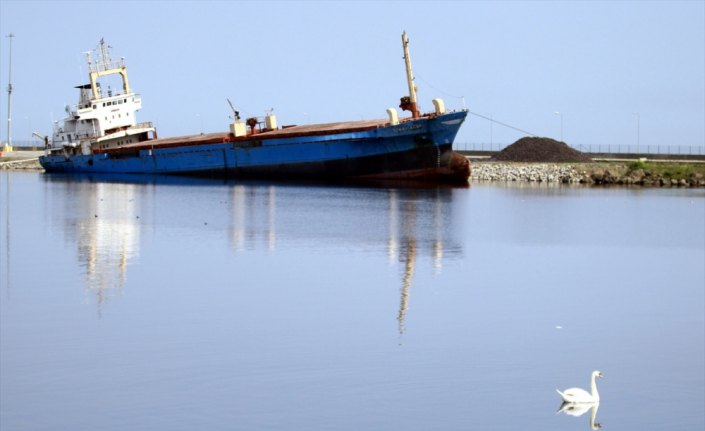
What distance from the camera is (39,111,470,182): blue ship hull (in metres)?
65.0

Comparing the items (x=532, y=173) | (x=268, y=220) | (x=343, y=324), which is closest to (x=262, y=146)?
(x=532, y=173)

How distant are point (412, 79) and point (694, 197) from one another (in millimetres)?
16596

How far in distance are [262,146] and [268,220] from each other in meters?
29.2

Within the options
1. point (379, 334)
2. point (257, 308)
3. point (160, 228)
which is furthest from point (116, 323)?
point (160, 228)

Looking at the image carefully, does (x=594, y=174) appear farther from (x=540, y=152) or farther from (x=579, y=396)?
(x=579, y=396)

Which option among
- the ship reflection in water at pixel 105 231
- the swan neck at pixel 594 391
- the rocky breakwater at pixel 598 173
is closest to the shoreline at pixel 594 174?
the rocky breakwater at pixel 598 173

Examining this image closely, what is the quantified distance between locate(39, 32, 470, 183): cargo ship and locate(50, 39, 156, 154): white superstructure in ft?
0.22

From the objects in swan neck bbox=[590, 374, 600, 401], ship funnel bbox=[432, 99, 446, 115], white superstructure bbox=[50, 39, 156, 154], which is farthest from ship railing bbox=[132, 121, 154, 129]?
swan neck bbox=[590, 374, 600, 401]

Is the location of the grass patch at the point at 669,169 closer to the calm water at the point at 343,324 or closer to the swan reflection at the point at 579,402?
the calm water at the point at 343,324

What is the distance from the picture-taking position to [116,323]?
20906 millimetres

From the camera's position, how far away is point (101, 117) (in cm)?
8069

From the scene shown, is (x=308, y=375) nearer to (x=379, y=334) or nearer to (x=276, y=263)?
(x=379, y=334)

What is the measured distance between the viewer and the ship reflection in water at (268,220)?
30875mm

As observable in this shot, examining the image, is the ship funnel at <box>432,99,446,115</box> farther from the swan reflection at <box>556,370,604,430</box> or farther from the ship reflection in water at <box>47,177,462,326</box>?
the swan reflection at <box>556,370,604,430</box>
